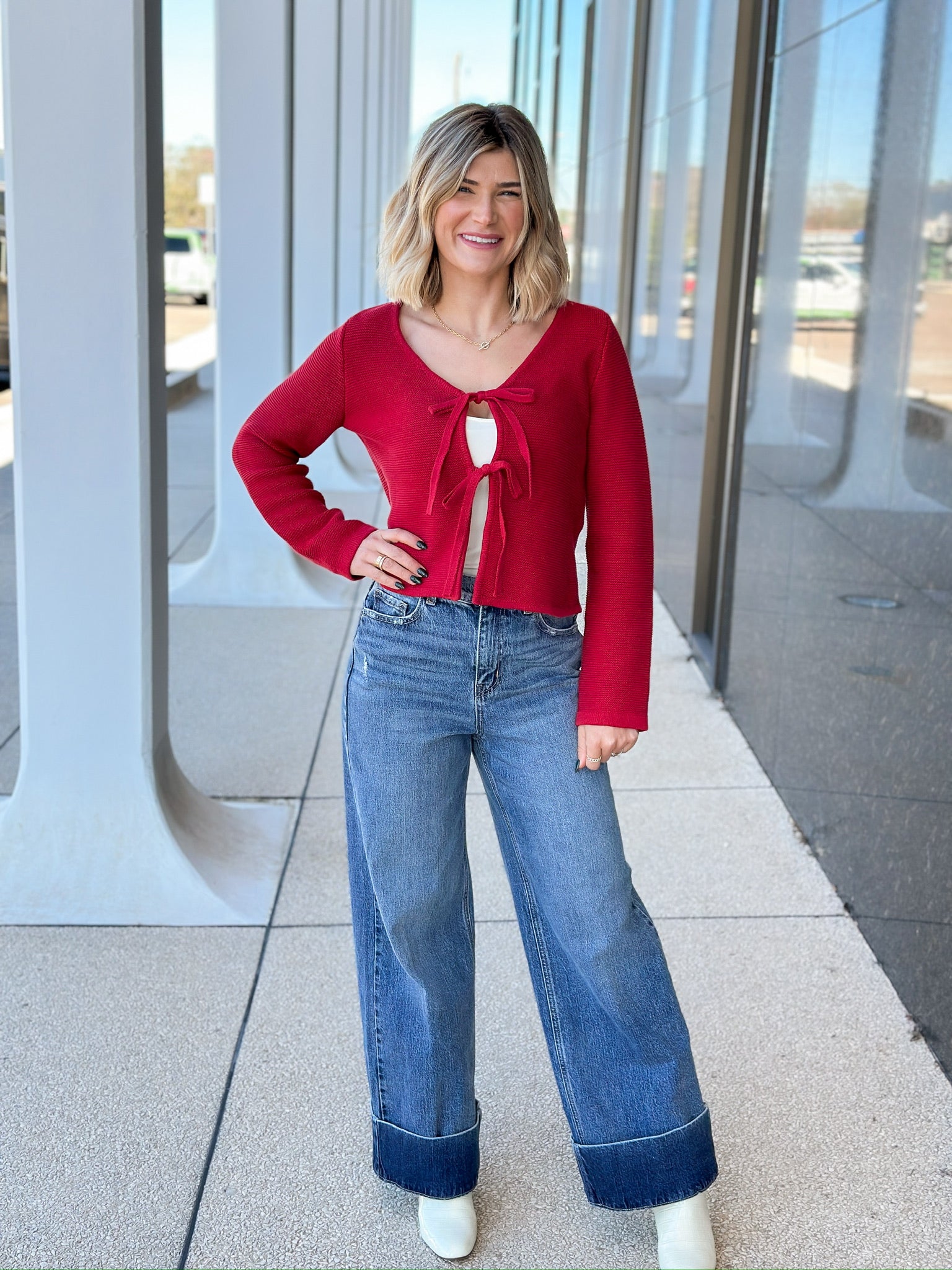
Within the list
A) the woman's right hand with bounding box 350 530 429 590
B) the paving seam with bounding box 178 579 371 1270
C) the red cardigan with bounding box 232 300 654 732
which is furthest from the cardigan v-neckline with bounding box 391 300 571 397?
the paving seam with bounding box 178 579 371 1270

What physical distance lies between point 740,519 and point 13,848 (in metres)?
3.02

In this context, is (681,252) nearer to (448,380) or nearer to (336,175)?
(336,175)

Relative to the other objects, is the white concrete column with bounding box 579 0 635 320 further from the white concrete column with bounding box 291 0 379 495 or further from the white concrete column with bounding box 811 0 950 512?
the white concrete column with bounding box 811 0 950 512

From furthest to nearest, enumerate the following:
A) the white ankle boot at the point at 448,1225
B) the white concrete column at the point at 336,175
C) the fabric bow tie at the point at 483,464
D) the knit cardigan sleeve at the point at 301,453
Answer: the white concrete column at the point at 336,175, the white ankle boot at the point at 448,1225, the knit cardigan sleeve at the point at 301,453, the fabric bow tie at the point at 483,464

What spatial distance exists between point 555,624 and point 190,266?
35.1ft

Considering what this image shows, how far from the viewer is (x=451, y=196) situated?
6.88ft

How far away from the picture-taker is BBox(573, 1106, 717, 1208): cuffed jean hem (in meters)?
2.26

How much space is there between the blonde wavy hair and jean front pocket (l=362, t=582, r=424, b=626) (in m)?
0.47

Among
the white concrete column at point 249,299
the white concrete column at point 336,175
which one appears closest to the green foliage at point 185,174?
the white concrete column at point 249,299

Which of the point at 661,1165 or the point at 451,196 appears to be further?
the point at 661,1165

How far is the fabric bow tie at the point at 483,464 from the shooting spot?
81.3 inches

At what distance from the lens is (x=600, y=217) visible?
448 inches

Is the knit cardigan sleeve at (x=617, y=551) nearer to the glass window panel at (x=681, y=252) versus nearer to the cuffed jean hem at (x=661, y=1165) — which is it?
the cuffed jean hem at (x=661, y=1165)

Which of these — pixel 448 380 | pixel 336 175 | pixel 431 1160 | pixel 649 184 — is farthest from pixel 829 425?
pixel 336 175
